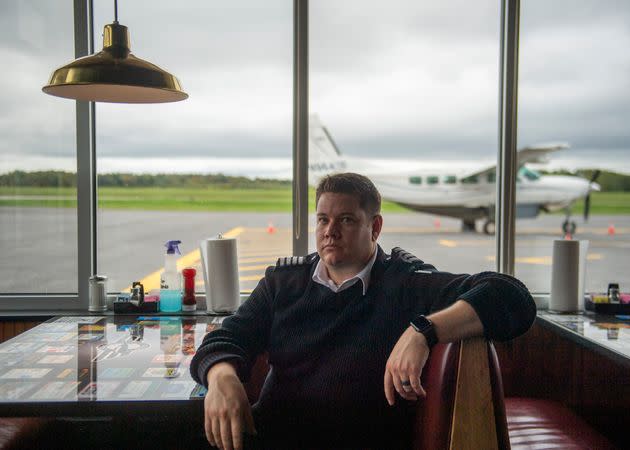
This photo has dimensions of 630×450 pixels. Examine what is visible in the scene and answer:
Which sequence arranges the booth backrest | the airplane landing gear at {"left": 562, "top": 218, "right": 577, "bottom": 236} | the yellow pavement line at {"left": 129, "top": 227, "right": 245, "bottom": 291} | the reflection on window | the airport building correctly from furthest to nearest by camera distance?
1. the reflection on window
2. the airplane landing gear at {"left": 562, "top": 218, "right": 577, "bottom": 236}
3. the yellow pavement line at {"left": 129, "top": 227, "right": 245, "bottom": 291}
4. the airport building
5. the booth backrest

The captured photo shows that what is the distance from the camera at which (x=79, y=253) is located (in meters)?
2.71

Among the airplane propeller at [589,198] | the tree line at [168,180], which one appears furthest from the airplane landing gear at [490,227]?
the airplane propeller at [589,198]

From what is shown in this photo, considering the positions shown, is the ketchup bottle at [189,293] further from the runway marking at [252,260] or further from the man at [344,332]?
the man at [344,332]

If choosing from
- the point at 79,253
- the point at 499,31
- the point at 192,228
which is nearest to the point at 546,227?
the point at 499,31

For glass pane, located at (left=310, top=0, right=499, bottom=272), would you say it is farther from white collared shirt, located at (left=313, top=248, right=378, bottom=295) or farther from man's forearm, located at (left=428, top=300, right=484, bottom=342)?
man's forearm, located at (left=428, top=300, right=484, bottom=342)

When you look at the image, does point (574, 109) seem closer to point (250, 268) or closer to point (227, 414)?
point (250, 268)

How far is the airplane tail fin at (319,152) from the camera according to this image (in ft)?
8.91

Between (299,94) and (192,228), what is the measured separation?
0.83 meters

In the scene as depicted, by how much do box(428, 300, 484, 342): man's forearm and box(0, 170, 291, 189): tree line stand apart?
60.6 inches

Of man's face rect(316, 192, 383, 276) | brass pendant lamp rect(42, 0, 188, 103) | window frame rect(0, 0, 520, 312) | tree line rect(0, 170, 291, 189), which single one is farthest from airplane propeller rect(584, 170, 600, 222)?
brass pendant lamp rect(42, 0, 188, 103)

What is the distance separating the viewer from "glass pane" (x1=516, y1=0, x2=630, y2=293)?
2703mm

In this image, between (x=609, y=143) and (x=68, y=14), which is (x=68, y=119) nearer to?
(x=68, y=14)

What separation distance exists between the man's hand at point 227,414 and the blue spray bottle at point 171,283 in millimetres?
1270

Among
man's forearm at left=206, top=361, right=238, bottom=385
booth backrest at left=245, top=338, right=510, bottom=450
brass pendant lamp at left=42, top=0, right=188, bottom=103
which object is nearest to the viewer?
booth backrest at left=245, top=338, right=510, bottom=450
